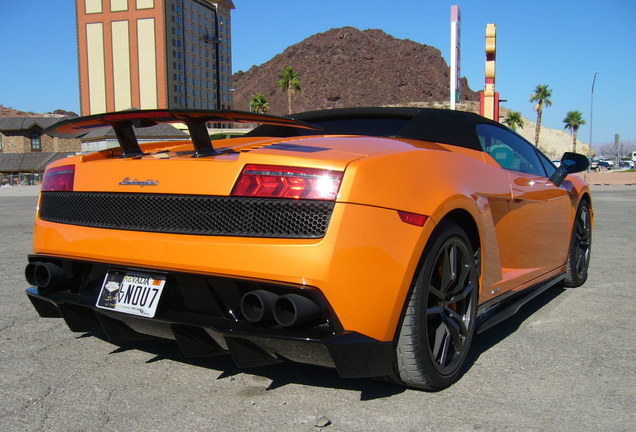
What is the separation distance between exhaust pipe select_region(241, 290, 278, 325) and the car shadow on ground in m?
0.56

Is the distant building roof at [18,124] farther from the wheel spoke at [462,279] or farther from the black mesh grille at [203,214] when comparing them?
the wheel spoke at [462,279]

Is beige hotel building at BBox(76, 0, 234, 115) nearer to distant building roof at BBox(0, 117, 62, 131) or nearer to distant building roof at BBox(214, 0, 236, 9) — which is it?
distant building roof at BBox(0, 117, 62, 131)

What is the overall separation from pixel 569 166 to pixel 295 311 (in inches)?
118

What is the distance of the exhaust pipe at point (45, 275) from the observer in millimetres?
2709

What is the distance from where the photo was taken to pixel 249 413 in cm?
233

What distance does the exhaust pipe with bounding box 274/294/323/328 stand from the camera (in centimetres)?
208

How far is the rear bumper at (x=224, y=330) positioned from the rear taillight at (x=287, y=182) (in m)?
0.33

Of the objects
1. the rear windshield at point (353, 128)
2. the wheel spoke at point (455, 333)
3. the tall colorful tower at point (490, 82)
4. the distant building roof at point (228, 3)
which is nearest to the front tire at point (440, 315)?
the wheel spoke at point (455, 333)

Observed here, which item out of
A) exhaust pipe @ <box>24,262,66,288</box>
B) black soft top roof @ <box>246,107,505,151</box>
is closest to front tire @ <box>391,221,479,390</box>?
black soft top roof @ <box>246,107,505,151</box>

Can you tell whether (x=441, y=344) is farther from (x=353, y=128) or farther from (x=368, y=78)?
(x=368, y=78)

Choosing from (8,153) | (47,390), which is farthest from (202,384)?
(8,153)

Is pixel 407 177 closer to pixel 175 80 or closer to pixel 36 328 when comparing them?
pixel 36 328

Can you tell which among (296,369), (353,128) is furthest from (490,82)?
(296,369)

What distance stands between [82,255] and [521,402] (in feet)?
6.40
